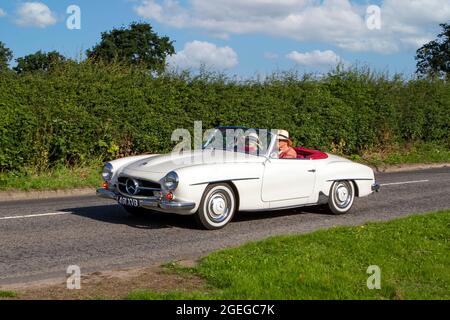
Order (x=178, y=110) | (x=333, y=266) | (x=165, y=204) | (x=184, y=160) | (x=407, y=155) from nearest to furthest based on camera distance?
(x=333, y=266), (x=165, y=204), (x=184, y=160), (x=178, y=110), (x=407, y=155)

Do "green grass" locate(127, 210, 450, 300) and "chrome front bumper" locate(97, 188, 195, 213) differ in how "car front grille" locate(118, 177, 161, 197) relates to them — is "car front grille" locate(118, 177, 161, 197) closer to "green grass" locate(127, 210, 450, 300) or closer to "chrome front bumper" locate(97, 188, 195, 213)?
"chrome front bumper" locate(97, 188, 195, 213)

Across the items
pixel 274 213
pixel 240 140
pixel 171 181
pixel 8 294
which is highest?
pixel 240 140

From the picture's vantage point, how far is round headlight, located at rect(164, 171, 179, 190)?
29.1 feet

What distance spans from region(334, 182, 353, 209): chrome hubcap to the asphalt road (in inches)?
9.0

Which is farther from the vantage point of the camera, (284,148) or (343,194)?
(343,194)

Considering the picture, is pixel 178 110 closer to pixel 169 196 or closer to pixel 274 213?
pixel 274 213

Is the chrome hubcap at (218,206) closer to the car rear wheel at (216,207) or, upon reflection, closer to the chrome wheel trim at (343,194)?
the car rear wheel at (216,207)

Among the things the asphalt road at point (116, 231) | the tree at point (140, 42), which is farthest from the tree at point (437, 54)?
the asphalt road at point (116, 231)

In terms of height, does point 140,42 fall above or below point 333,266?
above

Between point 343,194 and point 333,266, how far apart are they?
14.5 feet

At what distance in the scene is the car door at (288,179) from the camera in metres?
9.81

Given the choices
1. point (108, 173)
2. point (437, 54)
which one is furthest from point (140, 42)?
point (108, 173)

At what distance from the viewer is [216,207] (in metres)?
9.37
